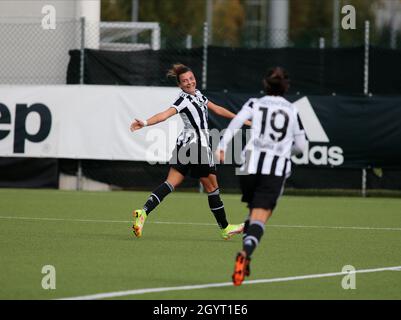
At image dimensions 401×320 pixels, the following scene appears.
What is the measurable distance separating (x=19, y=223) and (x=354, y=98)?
27.0 feet

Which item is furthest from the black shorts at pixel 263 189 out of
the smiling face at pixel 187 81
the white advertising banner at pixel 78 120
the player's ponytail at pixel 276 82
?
the white advertising banner at pixel 78 120

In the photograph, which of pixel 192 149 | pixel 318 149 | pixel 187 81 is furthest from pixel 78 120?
pixel 187 81

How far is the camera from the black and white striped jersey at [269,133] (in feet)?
30.4

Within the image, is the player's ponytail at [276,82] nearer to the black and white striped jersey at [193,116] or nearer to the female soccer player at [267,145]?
the female soccer player at [267,145]

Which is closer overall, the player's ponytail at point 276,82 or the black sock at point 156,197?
the player's ponytail at point 276,82

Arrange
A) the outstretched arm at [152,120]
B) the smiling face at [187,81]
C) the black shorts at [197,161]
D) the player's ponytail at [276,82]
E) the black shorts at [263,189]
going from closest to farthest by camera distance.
→ the black shorts at [263,189] → the player's ponytail at [276,82] → the outstretched arm at [152,120] → the smiling face at [187,81] → the black shorts at [197,161]

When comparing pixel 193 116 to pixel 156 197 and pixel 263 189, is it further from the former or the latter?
pixel 263 189

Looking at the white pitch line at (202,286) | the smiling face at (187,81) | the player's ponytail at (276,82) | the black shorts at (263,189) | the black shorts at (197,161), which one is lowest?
the white pitch line at (202,286)

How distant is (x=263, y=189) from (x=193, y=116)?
3.39 meters

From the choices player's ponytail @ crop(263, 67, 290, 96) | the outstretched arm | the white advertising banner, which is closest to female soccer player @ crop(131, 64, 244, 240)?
the outstretched arm

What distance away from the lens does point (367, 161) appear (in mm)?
19766
